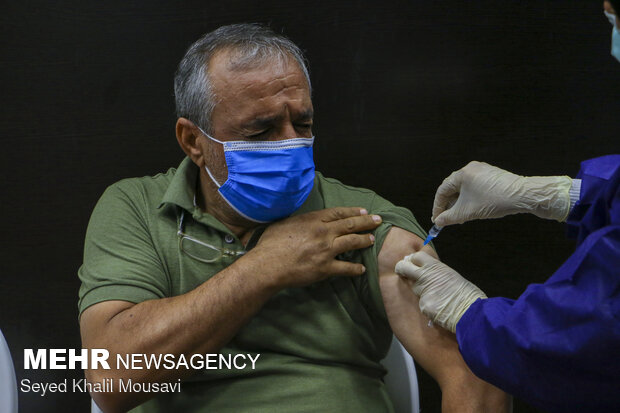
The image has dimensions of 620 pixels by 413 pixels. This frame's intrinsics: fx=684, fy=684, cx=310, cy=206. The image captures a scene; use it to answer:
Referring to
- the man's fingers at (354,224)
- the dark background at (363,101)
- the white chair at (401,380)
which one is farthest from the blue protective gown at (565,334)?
the dark background at (363,101)

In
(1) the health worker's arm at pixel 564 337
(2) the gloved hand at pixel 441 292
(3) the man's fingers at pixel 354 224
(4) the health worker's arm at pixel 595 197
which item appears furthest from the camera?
(3) the man's fingers at pixel 354 224

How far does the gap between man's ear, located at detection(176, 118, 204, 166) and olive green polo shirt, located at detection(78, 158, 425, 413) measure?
4.4 inches

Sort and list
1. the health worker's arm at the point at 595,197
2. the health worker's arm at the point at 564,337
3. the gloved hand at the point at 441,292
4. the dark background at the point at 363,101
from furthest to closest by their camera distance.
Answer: the dark background at the point at 363,101 → the gloved hand at the point at 441,292 → the health worker's arm at the point at 595,197 → the health worker's arm at the point at 564,337

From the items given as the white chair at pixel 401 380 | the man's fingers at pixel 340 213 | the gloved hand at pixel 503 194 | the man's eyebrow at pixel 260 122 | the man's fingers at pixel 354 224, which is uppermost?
the man's eyebrow at pixel 260 122

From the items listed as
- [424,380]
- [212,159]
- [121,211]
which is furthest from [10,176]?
[424,380]

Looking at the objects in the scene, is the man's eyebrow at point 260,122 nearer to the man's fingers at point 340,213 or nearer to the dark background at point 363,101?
the man's fingers at point 340,213

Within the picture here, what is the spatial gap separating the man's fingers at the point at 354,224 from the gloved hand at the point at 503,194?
179 mm

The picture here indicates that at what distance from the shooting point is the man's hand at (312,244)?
171 centimetres

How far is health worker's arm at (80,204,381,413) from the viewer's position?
5.42 feet

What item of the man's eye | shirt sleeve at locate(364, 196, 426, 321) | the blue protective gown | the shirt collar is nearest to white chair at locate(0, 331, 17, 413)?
the shirt collar

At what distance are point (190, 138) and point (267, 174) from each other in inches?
11.5

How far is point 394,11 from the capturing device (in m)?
2.44

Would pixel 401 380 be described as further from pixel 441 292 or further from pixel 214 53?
pixel 214 53

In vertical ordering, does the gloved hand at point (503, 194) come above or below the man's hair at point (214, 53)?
below
